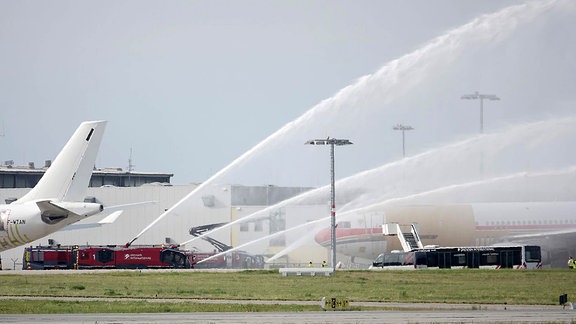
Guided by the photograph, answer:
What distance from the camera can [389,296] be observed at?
54.9 m

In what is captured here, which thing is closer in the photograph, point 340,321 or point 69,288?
point 340,321

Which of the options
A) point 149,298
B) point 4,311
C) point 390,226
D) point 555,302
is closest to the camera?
point 4,311

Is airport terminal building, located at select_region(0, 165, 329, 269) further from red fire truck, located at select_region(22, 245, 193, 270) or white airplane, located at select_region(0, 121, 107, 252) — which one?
white airplane, located at select_region(0, 121, 107, 252)

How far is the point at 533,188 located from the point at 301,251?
84.7 feet

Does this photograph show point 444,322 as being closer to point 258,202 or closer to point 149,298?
point 149,298

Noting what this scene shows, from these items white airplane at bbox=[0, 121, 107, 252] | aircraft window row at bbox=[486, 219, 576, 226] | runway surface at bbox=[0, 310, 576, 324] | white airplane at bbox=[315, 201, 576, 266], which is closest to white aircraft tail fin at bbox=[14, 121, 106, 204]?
white airplane at bbox=[0, 121, 107, 252]

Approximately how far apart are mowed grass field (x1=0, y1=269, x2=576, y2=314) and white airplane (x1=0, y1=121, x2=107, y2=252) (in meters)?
3.64

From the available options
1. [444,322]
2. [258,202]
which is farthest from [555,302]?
[258,202]


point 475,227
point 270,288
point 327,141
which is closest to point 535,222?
point 475,227

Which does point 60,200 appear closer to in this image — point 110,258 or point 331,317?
point 331,317

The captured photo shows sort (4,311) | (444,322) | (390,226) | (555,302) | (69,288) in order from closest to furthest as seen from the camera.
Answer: (444,322), (4,311), (555,302), (69,288), (390,226)

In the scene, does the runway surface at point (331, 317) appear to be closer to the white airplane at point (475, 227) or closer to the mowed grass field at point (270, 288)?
the mowed grass field at point (270, 288)

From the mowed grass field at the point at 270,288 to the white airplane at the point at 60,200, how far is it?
364cm

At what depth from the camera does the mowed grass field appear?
48.8m
